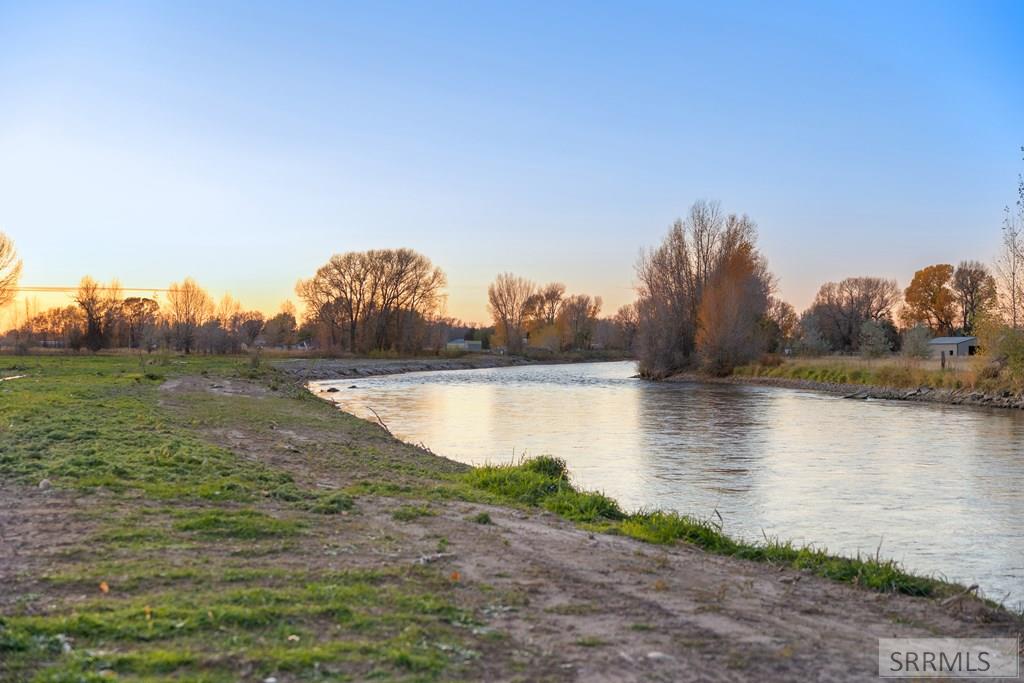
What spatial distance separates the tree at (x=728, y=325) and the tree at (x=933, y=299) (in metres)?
42.9

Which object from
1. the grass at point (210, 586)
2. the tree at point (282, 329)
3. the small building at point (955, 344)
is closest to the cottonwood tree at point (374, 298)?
the tree at point (282, 329)

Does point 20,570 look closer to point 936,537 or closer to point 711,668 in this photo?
point 711,668

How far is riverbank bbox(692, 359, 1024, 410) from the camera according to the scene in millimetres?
36031

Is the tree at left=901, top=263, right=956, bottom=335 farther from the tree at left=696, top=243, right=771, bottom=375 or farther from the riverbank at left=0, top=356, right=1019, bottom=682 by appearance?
the riverbank at left=0, top=356, right=1019, bottom=682

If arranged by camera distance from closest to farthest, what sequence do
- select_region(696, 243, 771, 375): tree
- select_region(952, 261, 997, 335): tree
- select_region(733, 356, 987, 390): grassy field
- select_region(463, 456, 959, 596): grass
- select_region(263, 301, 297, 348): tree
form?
select_region(463, 456, 959, 596): grass < select_region(733, 356, 987, 390): grassy field < select_region(696, 243, 771, 375): tree < select_region(952, 261, 997, 335): tree < select_region(263, 301, 297, 348): tree

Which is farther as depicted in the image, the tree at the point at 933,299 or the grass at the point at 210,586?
the tree at the point at 933,299

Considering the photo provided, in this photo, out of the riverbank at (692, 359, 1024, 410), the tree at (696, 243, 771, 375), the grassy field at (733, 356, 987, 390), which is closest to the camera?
the riverbank at (692, 359, 1024, 410)

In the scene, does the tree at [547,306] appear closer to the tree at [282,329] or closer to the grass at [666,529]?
the tree at [282,329]

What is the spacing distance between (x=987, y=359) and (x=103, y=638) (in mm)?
40552

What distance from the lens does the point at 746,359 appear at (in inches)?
2341

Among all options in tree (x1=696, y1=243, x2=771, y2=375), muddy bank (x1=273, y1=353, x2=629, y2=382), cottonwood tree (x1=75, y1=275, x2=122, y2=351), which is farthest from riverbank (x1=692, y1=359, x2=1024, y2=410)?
cottonwood tree (x1=75, y1=275, x2=122, y2=351)

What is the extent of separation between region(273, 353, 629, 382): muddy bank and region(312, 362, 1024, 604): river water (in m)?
26.5

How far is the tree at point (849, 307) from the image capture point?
9969 centimetres

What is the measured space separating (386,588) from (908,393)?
4034 centimetres
